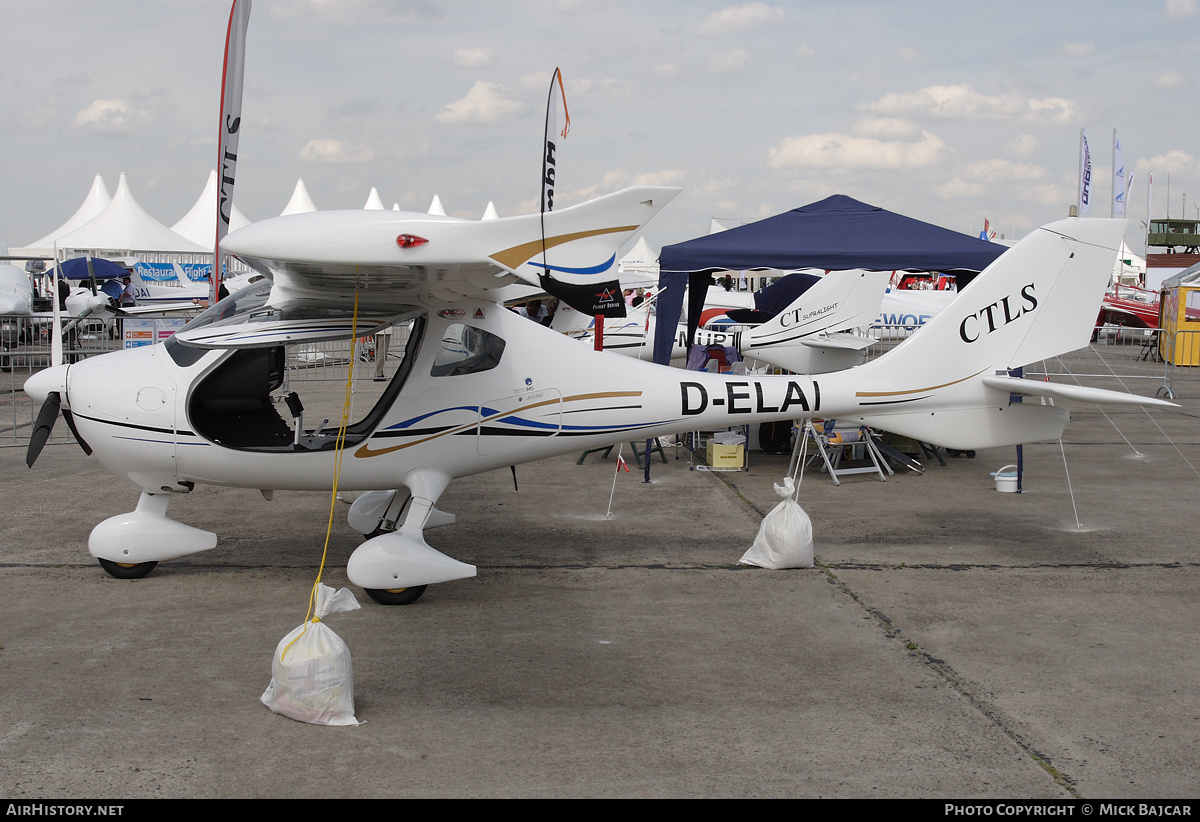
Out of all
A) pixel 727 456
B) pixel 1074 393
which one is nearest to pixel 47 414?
pixel 1074 393

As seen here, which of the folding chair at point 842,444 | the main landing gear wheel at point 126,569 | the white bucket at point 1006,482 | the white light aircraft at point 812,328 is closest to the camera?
the main landing gear wheel at point 126,569

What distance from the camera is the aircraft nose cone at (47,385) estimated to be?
5.59 meters

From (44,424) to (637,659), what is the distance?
3889 millimetres

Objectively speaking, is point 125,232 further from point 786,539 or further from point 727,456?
point 786,539

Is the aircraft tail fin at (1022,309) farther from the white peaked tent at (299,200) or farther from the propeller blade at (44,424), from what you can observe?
the white peaked tent at (299,200)

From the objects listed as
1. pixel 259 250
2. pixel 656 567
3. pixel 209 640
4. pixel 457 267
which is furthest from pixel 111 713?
pixel 656 567

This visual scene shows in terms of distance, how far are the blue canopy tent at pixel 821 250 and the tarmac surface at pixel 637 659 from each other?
2.29 meters

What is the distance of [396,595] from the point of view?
533cm

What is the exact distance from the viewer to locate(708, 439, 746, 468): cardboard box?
32.2 feet

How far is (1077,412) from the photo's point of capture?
14.3 m

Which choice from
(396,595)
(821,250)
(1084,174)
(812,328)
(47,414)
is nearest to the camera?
(396,595)

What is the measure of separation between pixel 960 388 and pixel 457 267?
3507 mm

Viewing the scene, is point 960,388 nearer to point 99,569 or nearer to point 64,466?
point 99,569

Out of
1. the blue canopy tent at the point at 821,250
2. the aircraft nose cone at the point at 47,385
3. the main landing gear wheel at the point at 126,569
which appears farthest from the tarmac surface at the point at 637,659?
the blue canopy tent at the point at 821,250
